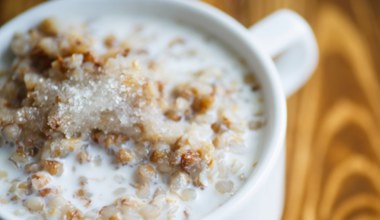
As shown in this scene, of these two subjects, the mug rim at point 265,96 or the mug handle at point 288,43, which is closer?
the mug rim at point 265,96

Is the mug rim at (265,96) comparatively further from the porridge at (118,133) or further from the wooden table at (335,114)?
the wooden table at (335,114)

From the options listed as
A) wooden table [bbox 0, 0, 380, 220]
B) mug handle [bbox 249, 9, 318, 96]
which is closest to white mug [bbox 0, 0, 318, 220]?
mug handle [bbox 249, 9, 318, 96]

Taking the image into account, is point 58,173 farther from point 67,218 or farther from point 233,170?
point 233,170

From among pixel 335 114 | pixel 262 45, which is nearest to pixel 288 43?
pixel 262 45

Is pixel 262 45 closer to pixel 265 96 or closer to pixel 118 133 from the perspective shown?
pixel 265 96

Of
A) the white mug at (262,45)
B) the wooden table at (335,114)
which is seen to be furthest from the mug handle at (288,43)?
the wooden table at (335,114)
